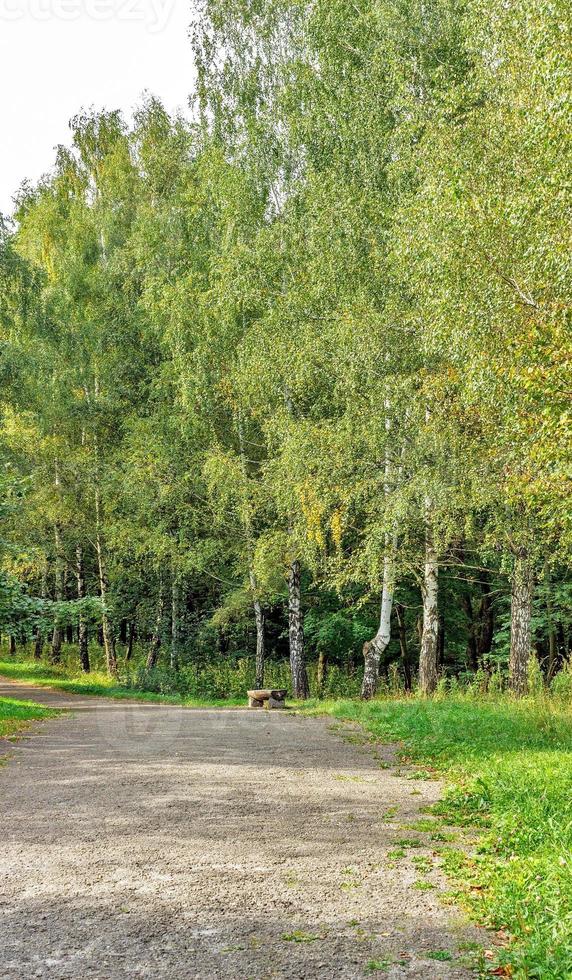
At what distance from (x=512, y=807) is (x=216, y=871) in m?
2.53

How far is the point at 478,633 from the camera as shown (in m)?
29.8

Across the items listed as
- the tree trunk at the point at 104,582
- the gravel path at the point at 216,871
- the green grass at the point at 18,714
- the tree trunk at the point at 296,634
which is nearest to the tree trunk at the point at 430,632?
the tree trunk at the point at 296,634

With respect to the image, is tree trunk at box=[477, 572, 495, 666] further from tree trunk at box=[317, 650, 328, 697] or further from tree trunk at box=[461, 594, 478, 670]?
tree trunk at box=[317, 650, 328, 697]

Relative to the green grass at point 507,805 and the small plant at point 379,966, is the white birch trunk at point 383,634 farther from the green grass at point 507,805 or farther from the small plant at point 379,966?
the small plant at point 379,966

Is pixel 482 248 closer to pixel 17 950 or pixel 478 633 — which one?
pixel 17 950

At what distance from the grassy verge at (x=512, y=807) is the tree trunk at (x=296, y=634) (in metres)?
7.07

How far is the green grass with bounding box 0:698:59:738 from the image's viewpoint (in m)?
13.4

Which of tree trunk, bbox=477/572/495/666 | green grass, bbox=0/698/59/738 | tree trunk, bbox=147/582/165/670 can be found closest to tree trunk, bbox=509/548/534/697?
green grass, bbox=0/698/59/738

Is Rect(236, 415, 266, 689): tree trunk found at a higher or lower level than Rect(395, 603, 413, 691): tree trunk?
higher

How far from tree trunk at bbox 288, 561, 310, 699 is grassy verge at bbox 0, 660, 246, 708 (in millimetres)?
1523

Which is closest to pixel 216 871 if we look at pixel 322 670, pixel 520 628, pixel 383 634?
pixel 520 628

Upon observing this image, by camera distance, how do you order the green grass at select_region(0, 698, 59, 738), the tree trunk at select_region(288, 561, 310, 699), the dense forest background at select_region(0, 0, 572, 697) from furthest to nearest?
the tree trunk at select_region(288, 561, 310, 699)
the green grass at select_region(0, 698, 59, 738)
the dense forest background at select_region(0, 0, 572, 697)

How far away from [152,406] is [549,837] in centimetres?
2142

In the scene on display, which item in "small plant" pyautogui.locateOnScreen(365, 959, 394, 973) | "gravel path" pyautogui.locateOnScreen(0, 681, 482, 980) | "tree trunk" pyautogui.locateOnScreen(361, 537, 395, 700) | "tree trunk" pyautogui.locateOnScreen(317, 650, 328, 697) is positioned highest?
"tree trunk" pyautogui.locateOnScreen(361, 537, 395, 700)
